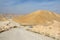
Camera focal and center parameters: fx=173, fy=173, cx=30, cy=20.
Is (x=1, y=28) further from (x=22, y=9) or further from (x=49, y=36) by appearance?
(x=49, y=36)

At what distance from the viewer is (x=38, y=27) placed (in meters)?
3.63

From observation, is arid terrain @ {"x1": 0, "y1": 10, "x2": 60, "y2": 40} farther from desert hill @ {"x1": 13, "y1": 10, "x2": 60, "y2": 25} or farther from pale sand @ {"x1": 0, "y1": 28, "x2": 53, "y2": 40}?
pale sand @ {"x1": 0, "y1": 28, "x2": 53, "y2": 40}

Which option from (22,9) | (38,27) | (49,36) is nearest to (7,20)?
(22,9)

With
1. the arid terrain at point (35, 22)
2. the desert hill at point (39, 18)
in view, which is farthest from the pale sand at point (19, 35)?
the desert hill at point (39, 18)

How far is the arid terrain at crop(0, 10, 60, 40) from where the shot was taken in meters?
3.64

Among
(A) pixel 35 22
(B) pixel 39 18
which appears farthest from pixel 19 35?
(B) pixel 39 18

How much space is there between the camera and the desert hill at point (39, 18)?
3.70 meters

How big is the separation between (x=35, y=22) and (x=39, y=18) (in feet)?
0.41

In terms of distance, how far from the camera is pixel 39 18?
3717mm

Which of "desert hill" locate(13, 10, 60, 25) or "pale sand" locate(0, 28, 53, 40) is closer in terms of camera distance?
Result: "pale sand" locate(0, 28, 53, 40)

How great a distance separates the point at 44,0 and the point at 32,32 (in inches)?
30.7

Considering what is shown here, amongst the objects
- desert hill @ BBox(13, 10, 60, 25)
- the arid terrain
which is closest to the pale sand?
the arid terrain

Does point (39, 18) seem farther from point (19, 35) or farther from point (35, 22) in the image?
point (19, 35)

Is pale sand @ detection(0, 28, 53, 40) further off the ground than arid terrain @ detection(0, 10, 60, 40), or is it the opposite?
arid terrain @ detection(0, 10, 60, 40)
